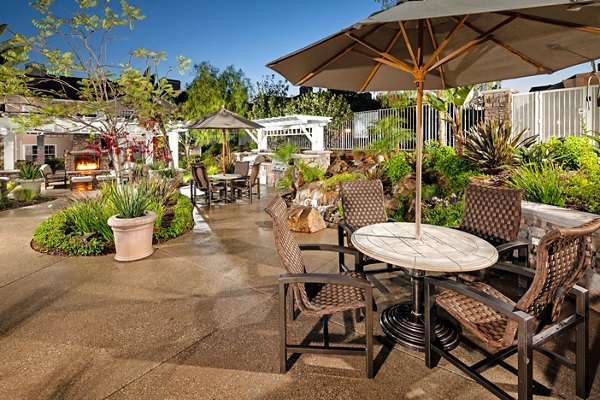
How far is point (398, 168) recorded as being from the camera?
26.3 ft

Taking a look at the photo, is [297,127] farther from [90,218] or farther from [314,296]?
[314,296]

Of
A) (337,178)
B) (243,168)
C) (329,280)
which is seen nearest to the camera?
(329,280)

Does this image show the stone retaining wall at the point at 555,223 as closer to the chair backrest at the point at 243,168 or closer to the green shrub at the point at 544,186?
the green shrub at the point at 544,186

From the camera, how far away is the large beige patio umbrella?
8.29 ft

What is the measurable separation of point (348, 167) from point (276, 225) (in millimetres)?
8994

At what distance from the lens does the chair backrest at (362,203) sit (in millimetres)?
4305

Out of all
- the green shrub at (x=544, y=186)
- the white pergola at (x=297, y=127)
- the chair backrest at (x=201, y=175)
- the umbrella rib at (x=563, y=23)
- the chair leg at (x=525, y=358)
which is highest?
the white pergola at (x=297, y=127)

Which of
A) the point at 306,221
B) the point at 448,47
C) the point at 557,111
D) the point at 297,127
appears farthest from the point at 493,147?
the point at 297,127

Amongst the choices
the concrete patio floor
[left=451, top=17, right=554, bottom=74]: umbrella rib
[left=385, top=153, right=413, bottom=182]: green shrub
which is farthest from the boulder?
[left=451, top=17, right=554, bottom=74]: umbrella rib

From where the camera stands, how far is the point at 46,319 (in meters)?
3.35

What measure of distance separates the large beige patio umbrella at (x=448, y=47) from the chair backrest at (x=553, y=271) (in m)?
1.11

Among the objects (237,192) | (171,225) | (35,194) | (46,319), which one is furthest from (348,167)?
(35,194)

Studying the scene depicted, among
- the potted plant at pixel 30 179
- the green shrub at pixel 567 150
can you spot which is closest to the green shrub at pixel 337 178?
the green shrub at pixel 567 150

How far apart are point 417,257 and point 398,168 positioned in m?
5.82
